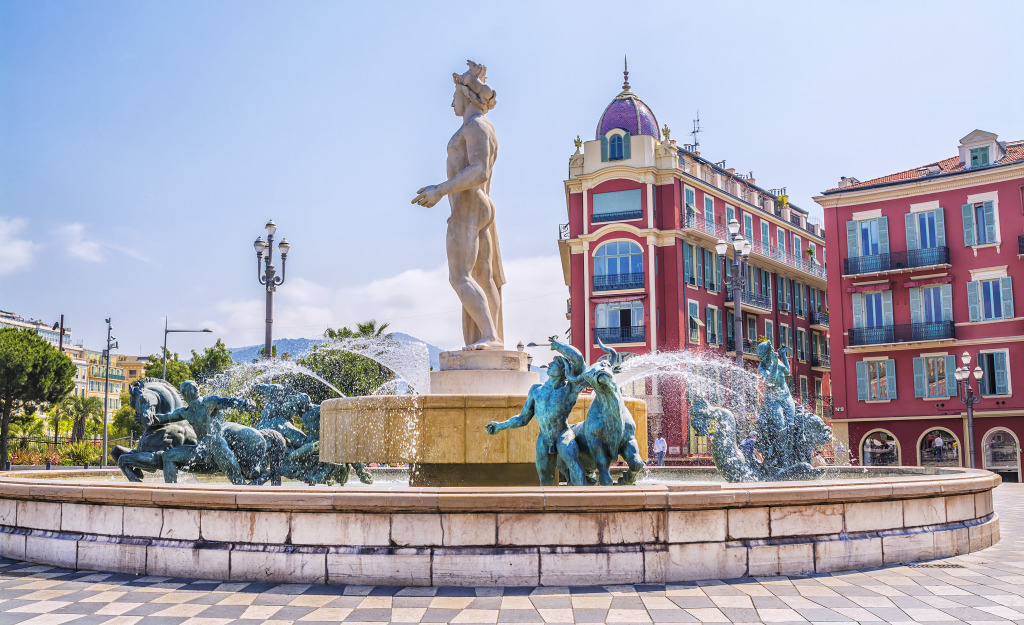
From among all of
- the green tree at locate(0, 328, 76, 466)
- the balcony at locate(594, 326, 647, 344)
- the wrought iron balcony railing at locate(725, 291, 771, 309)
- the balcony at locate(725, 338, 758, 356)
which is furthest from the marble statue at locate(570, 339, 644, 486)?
the green tree at locate(0, 328, 76, 466)

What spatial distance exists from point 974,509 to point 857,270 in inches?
1136

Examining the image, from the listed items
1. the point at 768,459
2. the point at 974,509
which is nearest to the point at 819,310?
the point at 768,459

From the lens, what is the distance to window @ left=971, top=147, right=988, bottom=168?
3278cm

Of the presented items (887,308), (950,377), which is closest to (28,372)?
(887,308)

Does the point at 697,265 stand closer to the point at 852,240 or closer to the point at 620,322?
the point at 620,322

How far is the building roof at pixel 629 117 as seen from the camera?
39969mm

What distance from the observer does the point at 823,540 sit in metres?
6.21

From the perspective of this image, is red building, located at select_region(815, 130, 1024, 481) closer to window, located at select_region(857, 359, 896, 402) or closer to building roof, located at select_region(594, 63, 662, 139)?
window, located at select_region(857, 359, 896, 402)

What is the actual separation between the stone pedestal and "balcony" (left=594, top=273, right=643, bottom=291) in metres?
29.4

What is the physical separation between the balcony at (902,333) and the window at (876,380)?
3.02ft

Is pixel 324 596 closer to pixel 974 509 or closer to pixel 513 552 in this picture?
pixel 513 552

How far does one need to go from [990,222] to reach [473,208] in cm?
2914

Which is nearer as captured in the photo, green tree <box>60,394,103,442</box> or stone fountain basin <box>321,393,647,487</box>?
stone fountain basin <box>321,393,647,487</box>

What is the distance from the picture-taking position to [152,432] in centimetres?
983
